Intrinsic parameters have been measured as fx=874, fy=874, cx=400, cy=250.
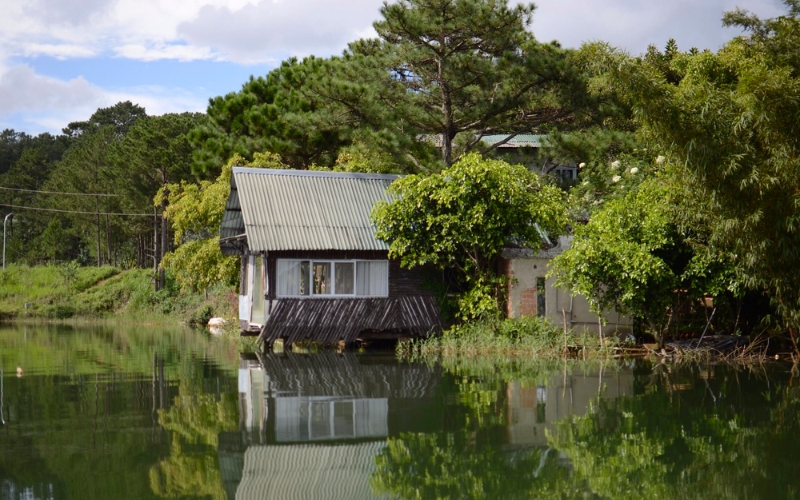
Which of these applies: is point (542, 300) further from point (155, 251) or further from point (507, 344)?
point (155, 251)

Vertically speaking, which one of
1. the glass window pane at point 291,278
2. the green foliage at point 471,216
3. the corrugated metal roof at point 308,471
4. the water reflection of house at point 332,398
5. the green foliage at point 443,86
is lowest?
the corrugated metal roof at point 308,471

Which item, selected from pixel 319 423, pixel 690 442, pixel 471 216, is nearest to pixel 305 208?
pixel 471 216

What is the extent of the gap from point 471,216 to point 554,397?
25.5 ft

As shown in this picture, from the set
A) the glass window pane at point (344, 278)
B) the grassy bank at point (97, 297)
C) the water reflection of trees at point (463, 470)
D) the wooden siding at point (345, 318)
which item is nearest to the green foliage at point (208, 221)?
the grassy bank at point (97, 297)

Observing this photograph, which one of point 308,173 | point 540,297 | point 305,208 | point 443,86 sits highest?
point 443,86

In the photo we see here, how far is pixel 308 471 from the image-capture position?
8570mm

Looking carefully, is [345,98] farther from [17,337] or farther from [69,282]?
[69,282]

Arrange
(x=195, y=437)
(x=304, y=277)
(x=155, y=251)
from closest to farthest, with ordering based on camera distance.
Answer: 1. (x=195, y=437)
2. (x=304, y=277)
3. (x=155, y=251)

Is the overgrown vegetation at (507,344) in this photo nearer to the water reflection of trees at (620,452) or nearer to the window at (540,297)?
the window at (540,297)

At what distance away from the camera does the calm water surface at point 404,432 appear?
26.5ft

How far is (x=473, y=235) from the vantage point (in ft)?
66.8

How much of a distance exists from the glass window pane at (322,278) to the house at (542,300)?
4.40 m

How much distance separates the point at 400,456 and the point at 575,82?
16976 millimetres

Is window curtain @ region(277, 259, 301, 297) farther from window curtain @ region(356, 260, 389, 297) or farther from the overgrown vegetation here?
the overgrown vegetation
